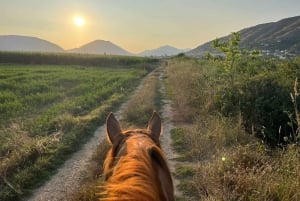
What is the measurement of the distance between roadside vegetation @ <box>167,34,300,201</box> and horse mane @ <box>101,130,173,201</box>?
9.08 ft

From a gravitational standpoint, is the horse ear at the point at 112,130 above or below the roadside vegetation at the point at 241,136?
above

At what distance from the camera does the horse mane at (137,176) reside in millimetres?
1661

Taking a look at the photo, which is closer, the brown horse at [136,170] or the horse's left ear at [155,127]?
the brown horse at [136,170]

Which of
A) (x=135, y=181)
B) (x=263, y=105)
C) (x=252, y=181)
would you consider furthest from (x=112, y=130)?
(x=263, y=105)

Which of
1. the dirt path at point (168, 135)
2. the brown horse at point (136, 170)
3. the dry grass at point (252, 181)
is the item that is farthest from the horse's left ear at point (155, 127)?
the dirt path at point (168, 135)

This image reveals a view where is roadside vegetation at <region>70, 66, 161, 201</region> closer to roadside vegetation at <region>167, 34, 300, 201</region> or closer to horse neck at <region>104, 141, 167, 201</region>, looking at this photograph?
horse neck at <region>104, 141, 167, 201</region>

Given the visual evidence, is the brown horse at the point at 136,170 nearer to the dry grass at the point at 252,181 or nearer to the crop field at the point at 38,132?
the dry grass at the point at 252,181

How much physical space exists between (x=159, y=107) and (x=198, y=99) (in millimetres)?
2045

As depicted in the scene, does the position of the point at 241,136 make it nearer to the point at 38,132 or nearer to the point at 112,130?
the point at 38,132

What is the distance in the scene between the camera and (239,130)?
343 inches

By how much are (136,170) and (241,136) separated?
701 cm

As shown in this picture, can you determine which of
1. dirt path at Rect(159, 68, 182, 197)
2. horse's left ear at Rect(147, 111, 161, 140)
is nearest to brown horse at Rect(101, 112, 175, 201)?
horse's left ear at Rect(147, 111, 161, 140)

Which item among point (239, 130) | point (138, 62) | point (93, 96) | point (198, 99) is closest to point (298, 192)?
point (239, 130)

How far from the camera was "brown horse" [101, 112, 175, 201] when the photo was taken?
168cm
